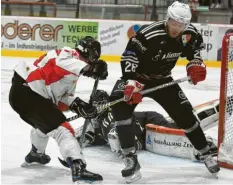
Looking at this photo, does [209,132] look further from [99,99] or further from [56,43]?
[56,43]

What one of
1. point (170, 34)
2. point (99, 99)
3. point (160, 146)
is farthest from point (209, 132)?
point (170, 34)

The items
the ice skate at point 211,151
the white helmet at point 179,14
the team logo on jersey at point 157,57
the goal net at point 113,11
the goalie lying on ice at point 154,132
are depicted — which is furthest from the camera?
the goal net at point 113,11

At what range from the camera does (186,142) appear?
352cm

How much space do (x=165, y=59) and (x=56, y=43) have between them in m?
5.60

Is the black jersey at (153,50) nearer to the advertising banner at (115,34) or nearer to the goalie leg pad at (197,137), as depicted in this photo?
the goalie leg pad at (197,137)

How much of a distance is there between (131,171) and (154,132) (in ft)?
2.13

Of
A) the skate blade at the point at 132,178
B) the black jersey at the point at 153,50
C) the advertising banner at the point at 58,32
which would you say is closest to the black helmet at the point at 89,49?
the black jersey at the point at 153,50

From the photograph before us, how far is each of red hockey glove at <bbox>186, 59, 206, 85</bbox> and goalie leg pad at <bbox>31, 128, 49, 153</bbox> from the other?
889mm

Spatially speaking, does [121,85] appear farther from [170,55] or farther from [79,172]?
[79,172]

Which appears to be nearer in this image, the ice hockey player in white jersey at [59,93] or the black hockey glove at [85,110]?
the ice hockey player in white jersey at [59,93]

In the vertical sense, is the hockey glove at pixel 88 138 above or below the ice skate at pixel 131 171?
below

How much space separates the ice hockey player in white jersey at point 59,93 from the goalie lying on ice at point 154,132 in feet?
1.30

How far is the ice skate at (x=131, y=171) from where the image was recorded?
3021mm

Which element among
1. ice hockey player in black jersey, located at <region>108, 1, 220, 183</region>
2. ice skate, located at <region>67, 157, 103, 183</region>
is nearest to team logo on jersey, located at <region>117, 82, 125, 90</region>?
ice hockey player in black jersey, located at <region>108, 1, 220, 183</region>
